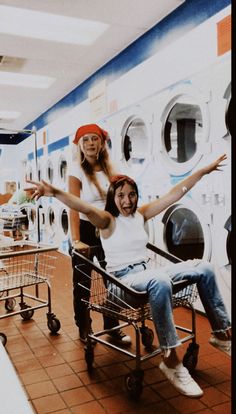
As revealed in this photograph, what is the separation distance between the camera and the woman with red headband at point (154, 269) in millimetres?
1762

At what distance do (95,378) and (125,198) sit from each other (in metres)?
1.02

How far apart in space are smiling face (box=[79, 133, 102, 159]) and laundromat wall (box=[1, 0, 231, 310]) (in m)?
0.78

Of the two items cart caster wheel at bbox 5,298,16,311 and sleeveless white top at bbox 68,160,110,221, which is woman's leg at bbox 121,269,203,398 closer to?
sleeveless white top at bbox 68,160,110,221

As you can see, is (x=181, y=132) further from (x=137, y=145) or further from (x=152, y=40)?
(x=152, y=40)

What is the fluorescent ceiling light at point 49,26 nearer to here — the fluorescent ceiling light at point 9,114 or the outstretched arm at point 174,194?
the outstretched arm at point 174,194

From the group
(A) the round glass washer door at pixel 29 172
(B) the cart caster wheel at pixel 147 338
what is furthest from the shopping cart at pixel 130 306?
(A) the round glass washer door at pixel 29 172

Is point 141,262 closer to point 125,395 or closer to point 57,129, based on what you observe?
point 125,395

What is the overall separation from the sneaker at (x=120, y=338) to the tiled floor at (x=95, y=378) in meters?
0.11

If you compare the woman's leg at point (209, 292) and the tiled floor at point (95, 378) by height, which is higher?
the woman's leg at point (209, 292)

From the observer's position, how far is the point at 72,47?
3959 millimetres

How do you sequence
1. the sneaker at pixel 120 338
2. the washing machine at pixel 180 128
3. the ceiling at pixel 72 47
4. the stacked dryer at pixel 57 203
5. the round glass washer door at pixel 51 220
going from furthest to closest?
the round glass washer door at pixel 51 220 < the stacked dryer at pixel 57 203 < the ceiling at pixel 72 47 < the washing machine at pixel 180 128 < the sneaker at pixel 120 338

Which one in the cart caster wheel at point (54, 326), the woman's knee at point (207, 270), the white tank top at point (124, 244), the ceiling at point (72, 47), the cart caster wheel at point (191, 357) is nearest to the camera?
the woman's knee at point (207, 270)

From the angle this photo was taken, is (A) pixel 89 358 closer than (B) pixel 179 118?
Yes

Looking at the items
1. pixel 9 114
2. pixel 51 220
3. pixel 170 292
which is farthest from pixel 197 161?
pixel 9 114
